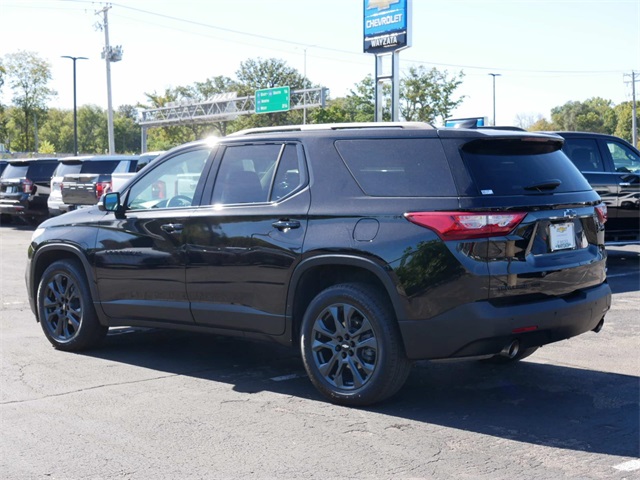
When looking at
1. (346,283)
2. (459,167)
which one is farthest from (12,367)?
(459,167)

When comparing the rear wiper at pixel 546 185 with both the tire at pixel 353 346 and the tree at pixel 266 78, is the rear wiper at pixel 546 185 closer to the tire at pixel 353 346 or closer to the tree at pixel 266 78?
the tire at pixel 353 346

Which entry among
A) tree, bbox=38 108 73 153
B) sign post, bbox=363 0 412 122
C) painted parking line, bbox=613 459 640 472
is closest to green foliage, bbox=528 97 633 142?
tree, bbox=38 108 73 153

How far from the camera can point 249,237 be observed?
19.4ft

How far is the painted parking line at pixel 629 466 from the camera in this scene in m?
4.28

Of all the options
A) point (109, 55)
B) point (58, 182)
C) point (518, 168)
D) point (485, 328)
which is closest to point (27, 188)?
point (58, 182)

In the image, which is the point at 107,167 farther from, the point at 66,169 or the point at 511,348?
the point at 511,348

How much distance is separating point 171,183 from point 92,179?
1394 centimetres

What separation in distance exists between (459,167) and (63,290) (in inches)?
155

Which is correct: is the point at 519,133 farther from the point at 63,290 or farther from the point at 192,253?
the point at 63,290

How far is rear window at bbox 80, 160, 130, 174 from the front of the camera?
20719 mm

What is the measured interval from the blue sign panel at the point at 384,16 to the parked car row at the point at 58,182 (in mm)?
11060

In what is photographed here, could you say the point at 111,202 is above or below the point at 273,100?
below

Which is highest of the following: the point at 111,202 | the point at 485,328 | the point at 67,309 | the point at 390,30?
the point at 390,30

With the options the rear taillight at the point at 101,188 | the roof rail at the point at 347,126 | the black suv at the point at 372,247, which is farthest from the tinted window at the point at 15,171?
the roof rail at the point at 347,126
